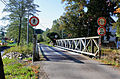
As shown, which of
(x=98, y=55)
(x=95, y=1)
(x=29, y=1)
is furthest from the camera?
(x=95, y=1)

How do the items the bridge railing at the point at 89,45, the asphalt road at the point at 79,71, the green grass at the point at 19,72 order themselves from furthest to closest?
the bridge railing at the point at 89,45 < the asphalt road at the point at 79,71 < the green grass at the point at 19,72

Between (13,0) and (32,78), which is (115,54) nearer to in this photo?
(32,78)

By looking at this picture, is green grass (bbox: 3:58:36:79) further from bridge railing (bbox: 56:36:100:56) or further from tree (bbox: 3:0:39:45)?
tree (bbox: 3:0:39:45)

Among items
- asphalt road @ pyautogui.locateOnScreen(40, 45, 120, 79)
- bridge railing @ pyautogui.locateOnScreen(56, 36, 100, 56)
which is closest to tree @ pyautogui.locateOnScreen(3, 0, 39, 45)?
bridge railing @ pyautogui.locateOnScreen(56, 36, 100, 56)

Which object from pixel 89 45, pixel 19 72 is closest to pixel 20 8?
pixel 89 45

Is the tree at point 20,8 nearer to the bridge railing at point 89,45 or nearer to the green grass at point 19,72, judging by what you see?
the bridge railing at point 89,45

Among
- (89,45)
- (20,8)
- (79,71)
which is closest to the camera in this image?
(79,71)

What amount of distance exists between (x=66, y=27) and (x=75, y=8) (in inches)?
146

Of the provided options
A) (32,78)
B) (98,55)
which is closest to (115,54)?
(98,55)

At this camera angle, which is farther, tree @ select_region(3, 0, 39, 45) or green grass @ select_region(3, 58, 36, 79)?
tree @ select_region(3, 0, 39, 45)

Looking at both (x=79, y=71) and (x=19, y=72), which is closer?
(x=19, y=72)

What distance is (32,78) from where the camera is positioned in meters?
4.21

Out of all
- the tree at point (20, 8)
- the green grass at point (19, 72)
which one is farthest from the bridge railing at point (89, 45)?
the tree at point (20, 8)

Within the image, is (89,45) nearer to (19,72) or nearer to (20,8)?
(19,72)
